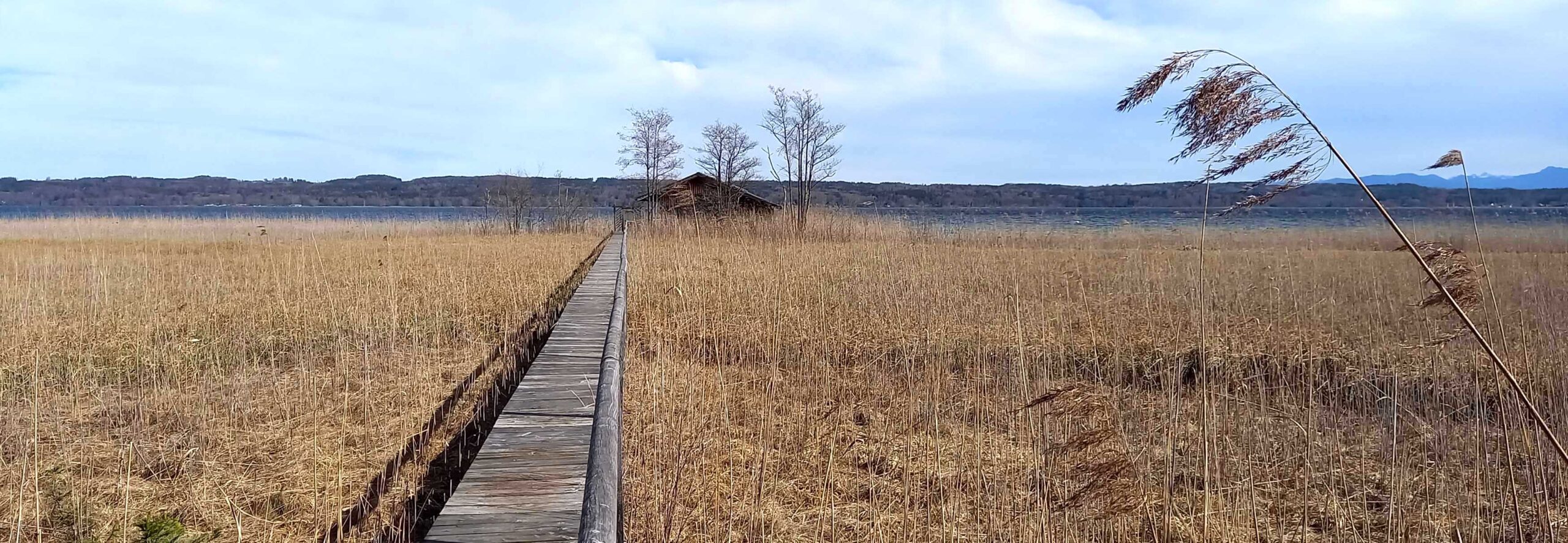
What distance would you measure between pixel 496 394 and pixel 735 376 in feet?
5.43

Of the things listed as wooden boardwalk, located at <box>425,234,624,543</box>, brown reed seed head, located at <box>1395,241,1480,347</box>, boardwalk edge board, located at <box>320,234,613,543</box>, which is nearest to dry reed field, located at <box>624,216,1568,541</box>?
wooden boardwalk, located at <box>425,234,624,543</box>

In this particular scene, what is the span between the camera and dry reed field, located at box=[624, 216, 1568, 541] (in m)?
3.01

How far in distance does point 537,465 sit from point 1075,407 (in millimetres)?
1686

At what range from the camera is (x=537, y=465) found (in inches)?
84.7

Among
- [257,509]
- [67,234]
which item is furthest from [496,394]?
[67,234]

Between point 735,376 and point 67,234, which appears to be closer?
point 735,376

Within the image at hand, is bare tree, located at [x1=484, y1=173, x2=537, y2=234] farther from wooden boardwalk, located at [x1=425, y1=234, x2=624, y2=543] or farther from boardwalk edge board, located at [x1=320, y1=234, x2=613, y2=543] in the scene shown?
wooden boardwalk, located at [x1=425, y1=234, x2=624, y2=543]

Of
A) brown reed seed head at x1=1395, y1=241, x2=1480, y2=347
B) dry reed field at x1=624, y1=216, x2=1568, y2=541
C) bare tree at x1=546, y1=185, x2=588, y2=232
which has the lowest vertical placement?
dry reed field at x1=624, y1=216, x2=1568, y2=541

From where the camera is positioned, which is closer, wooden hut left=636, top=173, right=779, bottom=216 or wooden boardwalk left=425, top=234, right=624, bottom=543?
wooden boardwalk left=425, top=234, right=624, bottom=543

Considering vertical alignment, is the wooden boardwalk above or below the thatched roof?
below

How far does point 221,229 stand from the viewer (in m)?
21.8

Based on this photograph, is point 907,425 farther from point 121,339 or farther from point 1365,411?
point 121,339

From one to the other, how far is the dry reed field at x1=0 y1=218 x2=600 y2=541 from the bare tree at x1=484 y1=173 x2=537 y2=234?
17.8 m

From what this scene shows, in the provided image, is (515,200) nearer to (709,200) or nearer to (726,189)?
(726,189)
